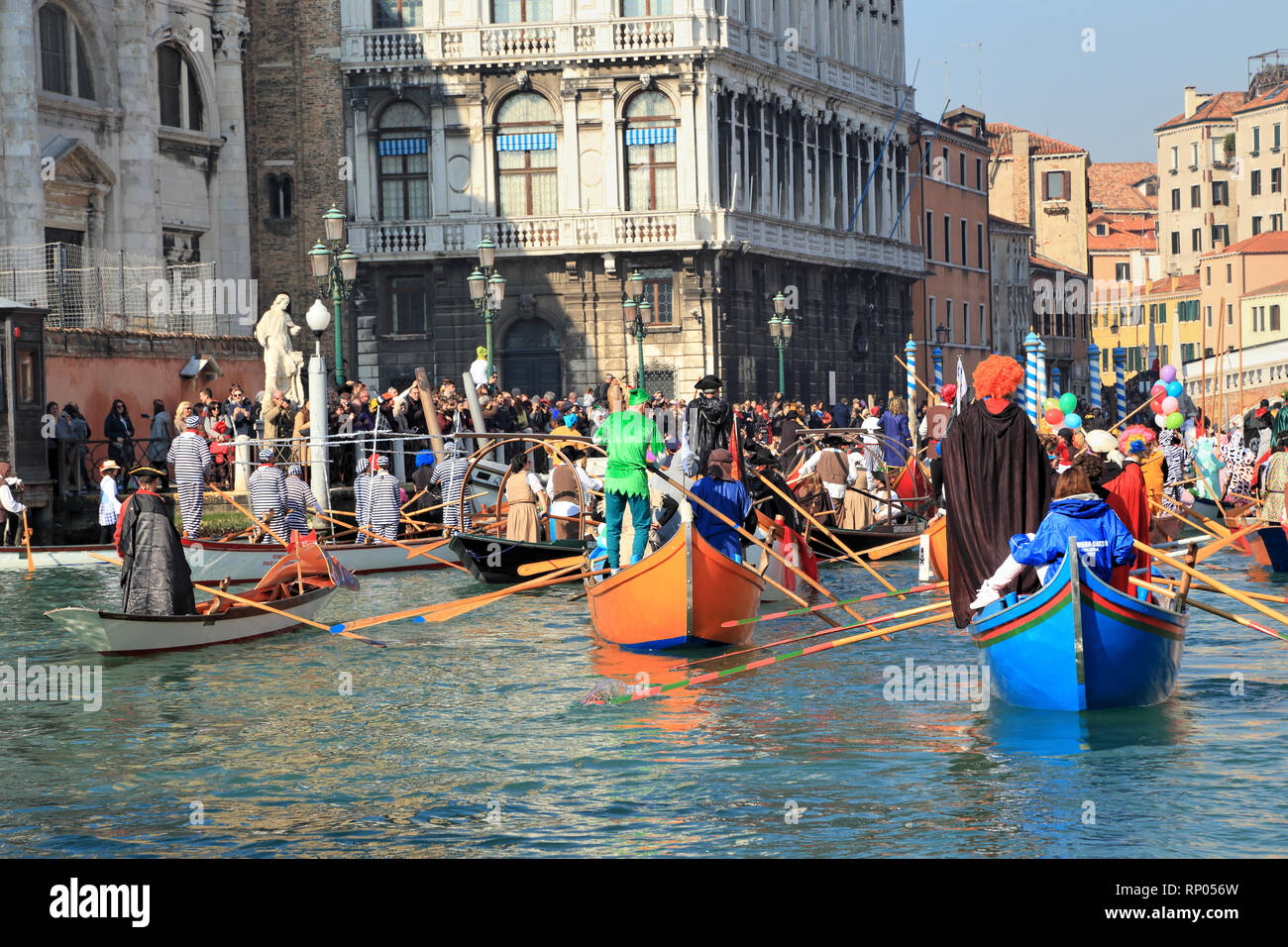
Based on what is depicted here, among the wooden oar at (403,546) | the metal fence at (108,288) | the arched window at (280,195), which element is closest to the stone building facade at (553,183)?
the arched window at (280,195)

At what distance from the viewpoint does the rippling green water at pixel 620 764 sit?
9125 millimetres

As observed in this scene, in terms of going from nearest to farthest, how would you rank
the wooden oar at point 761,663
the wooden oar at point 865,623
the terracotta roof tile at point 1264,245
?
the wooden oar at point 761,663 < the wooden oar at point 865,623 < the terracotta roof tile at point 1264,245

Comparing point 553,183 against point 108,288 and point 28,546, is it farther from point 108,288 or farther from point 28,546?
point 28,546

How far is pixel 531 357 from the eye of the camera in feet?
141

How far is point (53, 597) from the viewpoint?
20875 millimetres

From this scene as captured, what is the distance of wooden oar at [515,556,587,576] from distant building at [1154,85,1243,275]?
3165 inches

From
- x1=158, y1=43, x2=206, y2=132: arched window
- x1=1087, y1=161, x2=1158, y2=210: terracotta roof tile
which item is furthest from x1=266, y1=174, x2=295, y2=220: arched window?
x1=1087, y1=161, x2=1158, y2=210: terracotta roof tile

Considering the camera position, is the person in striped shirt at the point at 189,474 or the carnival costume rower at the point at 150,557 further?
the person in striped shirt at the point at 189,474

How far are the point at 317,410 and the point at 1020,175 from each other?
6351 centimetres

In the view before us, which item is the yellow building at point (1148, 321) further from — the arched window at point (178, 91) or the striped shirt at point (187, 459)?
the striped shirt at point (187, 459)

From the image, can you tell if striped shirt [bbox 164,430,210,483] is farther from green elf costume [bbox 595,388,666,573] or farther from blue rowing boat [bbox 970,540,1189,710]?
blue rowing boat [bbox 970,540,1189,710]

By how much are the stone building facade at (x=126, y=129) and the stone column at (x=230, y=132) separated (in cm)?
2

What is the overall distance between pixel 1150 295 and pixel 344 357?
5845cm
